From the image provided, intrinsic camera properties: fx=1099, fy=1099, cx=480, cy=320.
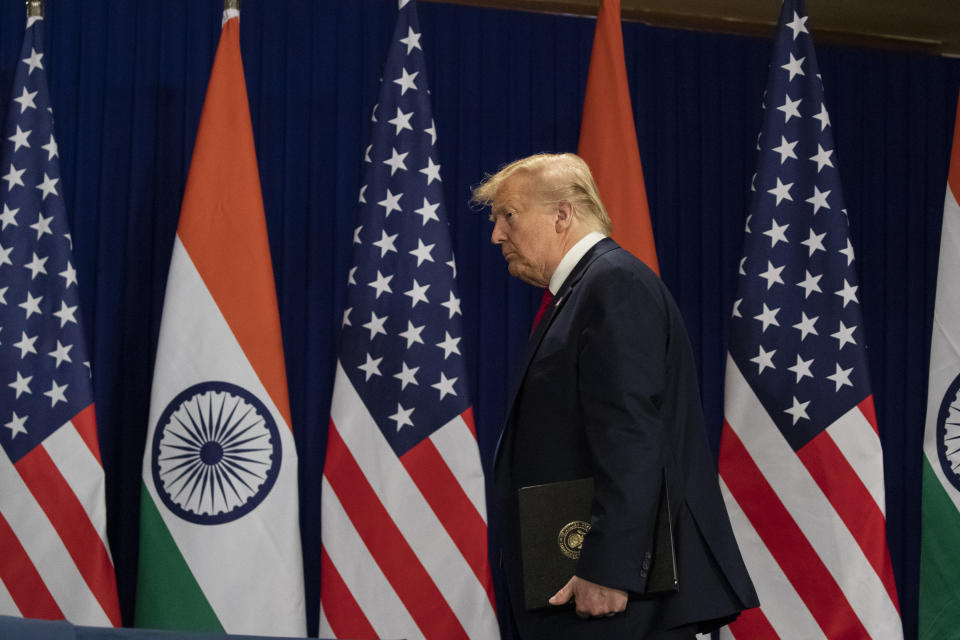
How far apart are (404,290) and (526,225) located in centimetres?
119

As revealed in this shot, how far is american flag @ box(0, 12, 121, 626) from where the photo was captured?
292 centimetres

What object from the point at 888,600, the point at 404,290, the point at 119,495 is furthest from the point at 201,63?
the point at 888,600

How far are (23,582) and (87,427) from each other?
0.44m

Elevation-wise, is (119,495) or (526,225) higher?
(526,225)

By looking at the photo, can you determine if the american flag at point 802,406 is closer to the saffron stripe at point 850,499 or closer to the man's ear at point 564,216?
the saffron stripe at point 850,499

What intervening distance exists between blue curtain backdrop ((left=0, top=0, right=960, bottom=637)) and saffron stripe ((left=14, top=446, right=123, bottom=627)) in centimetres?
49

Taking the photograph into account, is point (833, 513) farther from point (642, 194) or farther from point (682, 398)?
point (682, 398)

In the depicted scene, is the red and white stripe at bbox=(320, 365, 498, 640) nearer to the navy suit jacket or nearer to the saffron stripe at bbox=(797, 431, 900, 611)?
the saffron stripe at bbox=(797, 431, 900, 611)

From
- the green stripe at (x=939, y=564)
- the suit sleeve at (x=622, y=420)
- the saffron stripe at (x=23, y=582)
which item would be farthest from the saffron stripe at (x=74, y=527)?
the green stripe at (x=939, y=564)

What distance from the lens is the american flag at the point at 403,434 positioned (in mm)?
3027

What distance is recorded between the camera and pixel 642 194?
3.31 metres

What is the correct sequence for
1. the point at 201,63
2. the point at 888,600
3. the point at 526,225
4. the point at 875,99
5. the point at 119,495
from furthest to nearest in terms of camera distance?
the point at 875,99, the point at 201,63, the point at 119,495, the point at 888,600, the point at 526,225

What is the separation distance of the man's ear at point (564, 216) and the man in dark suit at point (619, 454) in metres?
0.08

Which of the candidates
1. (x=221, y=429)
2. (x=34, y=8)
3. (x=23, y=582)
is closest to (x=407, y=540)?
(x=221, y=429)
